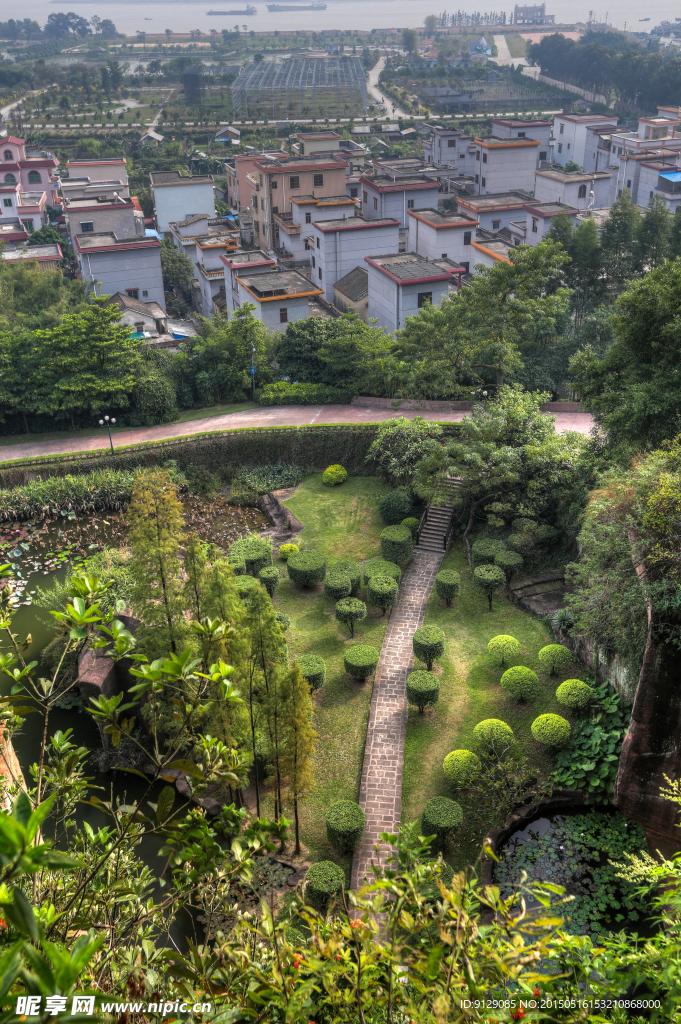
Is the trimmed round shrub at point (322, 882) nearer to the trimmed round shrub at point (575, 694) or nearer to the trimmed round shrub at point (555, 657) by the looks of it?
the trimmed round shrub at point (575, 694)

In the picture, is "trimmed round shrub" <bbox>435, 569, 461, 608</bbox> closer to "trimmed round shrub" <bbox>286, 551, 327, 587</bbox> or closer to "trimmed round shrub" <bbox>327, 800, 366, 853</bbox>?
"trimmed round shrub" <bbox>286, 551, 327, 587</bbox>

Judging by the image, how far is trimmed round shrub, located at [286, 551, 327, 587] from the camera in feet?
74.7

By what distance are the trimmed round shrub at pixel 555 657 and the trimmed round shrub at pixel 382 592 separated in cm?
454

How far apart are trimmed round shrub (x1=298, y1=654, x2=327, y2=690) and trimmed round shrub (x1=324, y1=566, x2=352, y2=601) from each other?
3.29 meters

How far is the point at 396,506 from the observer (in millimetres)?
25328

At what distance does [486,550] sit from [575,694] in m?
6.35

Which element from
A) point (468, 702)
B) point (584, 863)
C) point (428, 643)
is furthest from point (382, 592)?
point (584, 863)

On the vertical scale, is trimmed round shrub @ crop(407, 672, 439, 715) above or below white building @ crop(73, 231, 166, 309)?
below

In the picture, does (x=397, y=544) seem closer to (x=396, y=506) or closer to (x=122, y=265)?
(x=396, y=506)

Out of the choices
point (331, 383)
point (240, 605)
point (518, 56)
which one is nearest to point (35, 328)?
point (331, 383)

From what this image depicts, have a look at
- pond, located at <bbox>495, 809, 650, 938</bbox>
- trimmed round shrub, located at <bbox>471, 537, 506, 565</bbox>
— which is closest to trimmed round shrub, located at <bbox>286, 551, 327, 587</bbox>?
trimmed round shrub, located at <bbox>471, 537, 506, 565</bbox>

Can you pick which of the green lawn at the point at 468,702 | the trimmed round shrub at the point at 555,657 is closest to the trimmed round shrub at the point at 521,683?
the green lawn at the point at 468,702

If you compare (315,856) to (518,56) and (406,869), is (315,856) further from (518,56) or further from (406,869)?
(518,56)

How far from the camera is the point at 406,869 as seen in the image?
612cm
